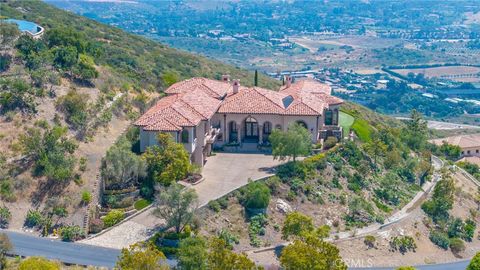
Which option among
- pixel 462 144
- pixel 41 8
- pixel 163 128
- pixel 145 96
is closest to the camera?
pixel 163 128

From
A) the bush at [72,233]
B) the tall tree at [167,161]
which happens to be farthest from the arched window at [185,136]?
the bush at [72,233]

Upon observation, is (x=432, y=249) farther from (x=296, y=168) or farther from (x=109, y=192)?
(x=109, y=192)

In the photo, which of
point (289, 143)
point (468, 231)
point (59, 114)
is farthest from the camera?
point (468, 231)

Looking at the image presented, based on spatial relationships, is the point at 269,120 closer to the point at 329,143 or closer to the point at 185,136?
the point at 329,143

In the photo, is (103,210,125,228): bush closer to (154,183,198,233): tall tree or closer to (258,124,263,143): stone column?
(154,183,198,233): tall tree

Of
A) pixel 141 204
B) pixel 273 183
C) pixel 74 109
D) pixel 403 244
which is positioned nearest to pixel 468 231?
pixel 403 244

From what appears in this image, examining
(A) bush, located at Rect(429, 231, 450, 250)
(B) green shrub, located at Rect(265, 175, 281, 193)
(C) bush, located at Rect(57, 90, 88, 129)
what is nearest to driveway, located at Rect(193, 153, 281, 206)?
(B) green shrub, located at Rect(265, 175, 281, 193)

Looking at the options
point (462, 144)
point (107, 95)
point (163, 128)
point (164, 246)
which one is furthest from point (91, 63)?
point (462, 144)
